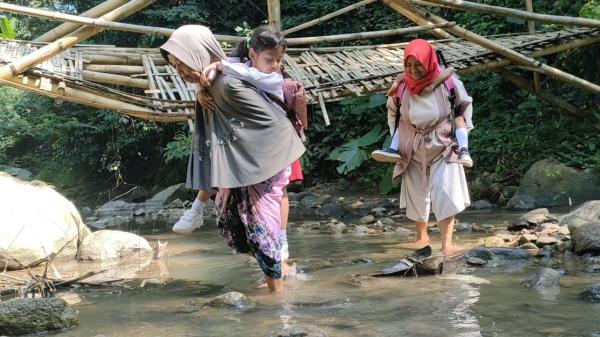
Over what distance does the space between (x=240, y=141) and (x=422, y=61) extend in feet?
4.40

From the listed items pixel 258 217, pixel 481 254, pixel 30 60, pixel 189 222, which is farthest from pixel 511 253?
pixel 30 60

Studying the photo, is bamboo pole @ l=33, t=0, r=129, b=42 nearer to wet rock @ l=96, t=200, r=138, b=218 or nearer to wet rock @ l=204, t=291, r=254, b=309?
wet rock @ l=204, t=291, r=254, b=309

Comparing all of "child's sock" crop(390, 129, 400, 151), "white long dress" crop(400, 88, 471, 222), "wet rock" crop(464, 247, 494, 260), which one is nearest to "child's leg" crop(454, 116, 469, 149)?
"white long dress" crop(400, 88, 471, 222)

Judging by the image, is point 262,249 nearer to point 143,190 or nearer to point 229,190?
point 229,190

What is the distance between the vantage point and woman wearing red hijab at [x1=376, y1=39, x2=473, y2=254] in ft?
11.8

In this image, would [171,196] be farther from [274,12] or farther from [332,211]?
[274,12]

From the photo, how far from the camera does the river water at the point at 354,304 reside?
7.01ft

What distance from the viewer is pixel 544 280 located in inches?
105

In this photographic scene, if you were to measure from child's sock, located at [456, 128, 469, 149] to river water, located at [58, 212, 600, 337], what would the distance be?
0.70 meters

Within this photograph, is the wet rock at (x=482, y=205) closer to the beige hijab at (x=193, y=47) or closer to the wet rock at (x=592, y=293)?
the wet rock at (x=592, y=293)

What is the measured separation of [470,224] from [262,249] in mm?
2915

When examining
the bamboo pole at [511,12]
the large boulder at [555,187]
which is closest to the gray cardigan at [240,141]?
the bamboo pole at [511,12]

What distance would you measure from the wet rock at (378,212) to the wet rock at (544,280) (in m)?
3.87

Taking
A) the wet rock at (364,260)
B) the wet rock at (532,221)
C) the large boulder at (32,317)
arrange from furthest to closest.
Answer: the wet rock at (532,221), the wet rock at (364,260), the large boulder at (32,317)
